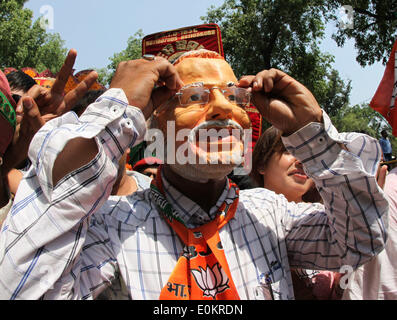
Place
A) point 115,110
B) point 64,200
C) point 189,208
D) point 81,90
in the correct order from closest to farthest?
point 64,200, point 115,110, point 189,208, point 81,90

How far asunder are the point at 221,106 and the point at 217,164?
0.27 metres

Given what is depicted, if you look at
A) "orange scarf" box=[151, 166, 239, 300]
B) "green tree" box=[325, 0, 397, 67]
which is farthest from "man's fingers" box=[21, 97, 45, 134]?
"green tree" box=[325, 0, 397, 67]

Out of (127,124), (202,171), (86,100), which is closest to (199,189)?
(202,171)

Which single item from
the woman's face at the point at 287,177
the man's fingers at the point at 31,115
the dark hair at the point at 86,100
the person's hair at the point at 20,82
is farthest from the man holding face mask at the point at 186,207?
the person's hair at the point at 20,82

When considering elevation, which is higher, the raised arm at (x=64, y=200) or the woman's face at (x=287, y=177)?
the raised arm at (x=64, y=200)

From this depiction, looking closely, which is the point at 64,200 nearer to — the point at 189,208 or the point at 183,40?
the point at 189,208

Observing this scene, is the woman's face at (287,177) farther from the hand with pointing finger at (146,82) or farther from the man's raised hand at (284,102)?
the hand with pointing finger at (146,82)

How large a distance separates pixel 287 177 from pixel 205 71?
4.16ft

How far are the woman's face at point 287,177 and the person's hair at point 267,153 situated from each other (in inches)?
1.5

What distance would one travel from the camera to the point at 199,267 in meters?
1.55

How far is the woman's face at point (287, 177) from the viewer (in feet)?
9.34

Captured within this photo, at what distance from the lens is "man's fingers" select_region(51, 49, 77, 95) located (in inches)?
83.7
